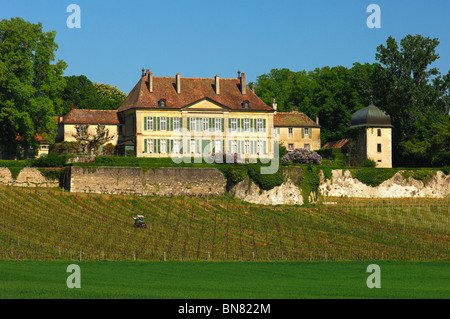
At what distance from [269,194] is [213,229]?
38.2 ft

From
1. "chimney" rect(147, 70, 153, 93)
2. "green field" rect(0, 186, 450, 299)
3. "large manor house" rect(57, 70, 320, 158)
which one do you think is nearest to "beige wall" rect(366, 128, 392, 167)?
"green field" rect(0, 186, 450, 299)

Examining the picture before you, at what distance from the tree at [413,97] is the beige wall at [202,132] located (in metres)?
10.9

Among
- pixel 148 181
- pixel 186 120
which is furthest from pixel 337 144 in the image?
pixel 148 181

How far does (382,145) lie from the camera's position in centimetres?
6875

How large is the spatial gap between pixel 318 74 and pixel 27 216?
55.2m

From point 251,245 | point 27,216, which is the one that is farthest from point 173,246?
point 27,216

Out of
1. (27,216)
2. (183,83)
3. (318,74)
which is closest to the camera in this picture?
(27,216)

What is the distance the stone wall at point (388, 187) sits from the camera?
60.9 m

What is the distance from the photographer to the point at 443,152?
217 ft

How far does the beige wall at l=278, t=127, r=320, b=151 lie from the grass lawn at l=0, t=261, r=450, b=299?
4115cm

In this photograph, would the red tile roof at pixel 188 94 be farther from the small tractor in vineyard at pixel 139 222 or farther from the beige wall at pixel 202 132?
the small tractor in vineyard at pixel 139 222

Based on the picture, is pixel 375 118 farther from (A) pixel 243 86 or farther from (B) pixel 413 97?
(A) pixel 243 86

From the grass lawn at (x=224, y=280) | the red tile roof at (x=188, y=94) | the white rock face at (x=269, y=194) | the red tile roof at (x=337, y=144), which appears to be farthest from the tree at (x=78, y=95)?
the grass lawn at (x=224, y=280)
